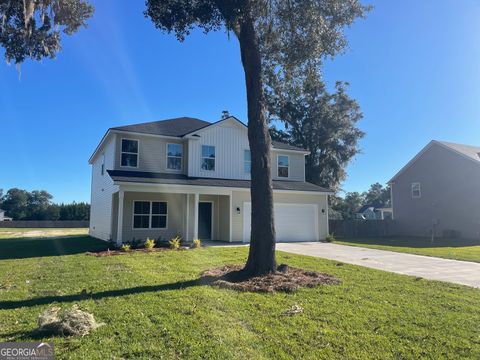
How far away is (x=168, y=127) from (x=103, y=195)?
5256 mm

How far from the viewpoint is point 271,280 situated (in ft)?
25.2

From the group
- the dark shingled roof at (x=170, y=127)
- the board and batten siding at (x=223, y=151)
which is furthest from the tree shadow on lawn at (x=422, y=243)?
the board and batten siding at (x=223, y=151)

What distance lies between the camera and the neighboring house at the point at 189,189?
57.2 ft

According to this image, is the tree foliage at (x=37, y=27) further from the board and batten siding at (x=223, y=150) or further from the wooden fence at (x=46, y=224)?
the wooden fence at (x=46, y=224)

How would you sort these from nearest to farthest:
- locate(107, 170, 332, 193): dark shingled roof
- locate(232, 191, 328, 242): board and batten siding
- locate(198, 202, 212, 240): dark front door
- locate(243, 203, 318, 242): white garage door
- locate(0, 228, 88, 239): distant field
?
locate(107, 170, 332, 193): dark shingled roof
locate(232, 191, 328, 242): board and batten siding
locate(243, 203, 318, 242): white garage door
locate(198, 202, 212, 240): dark front door
locate(0, 228, 88, 239): distant field

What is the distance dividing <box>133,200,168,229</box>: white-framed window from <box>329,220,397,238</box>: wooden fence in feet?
41.8

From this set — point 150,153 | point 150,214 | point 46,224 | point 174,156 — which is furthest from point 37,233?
point 46,224

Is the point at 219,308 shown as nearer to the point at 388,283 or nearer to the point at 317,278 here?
the point at 317,278

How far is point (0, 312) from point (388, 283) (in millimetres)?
7309

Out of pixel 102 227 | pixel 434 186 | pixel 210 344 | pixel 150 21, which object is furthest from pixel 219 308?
pixel 434 186

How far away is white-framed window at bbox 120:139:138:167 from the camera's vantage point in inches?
700

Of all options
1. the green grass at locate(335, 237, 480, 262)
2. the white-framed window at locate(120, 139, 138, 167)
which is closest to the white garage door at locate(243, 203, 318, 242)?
the green grass at locate(335, 237, 480, 262)

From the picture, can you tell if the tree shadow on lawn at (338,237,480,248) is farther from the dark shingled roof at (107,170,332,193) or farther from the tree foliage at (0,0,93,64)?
the tree foliage at (0,0,93,64)

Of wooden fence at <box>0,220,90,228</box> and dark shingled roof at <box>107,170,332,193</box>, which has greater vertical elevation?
dark shingled roof at <box>107,170,332,193</box>
